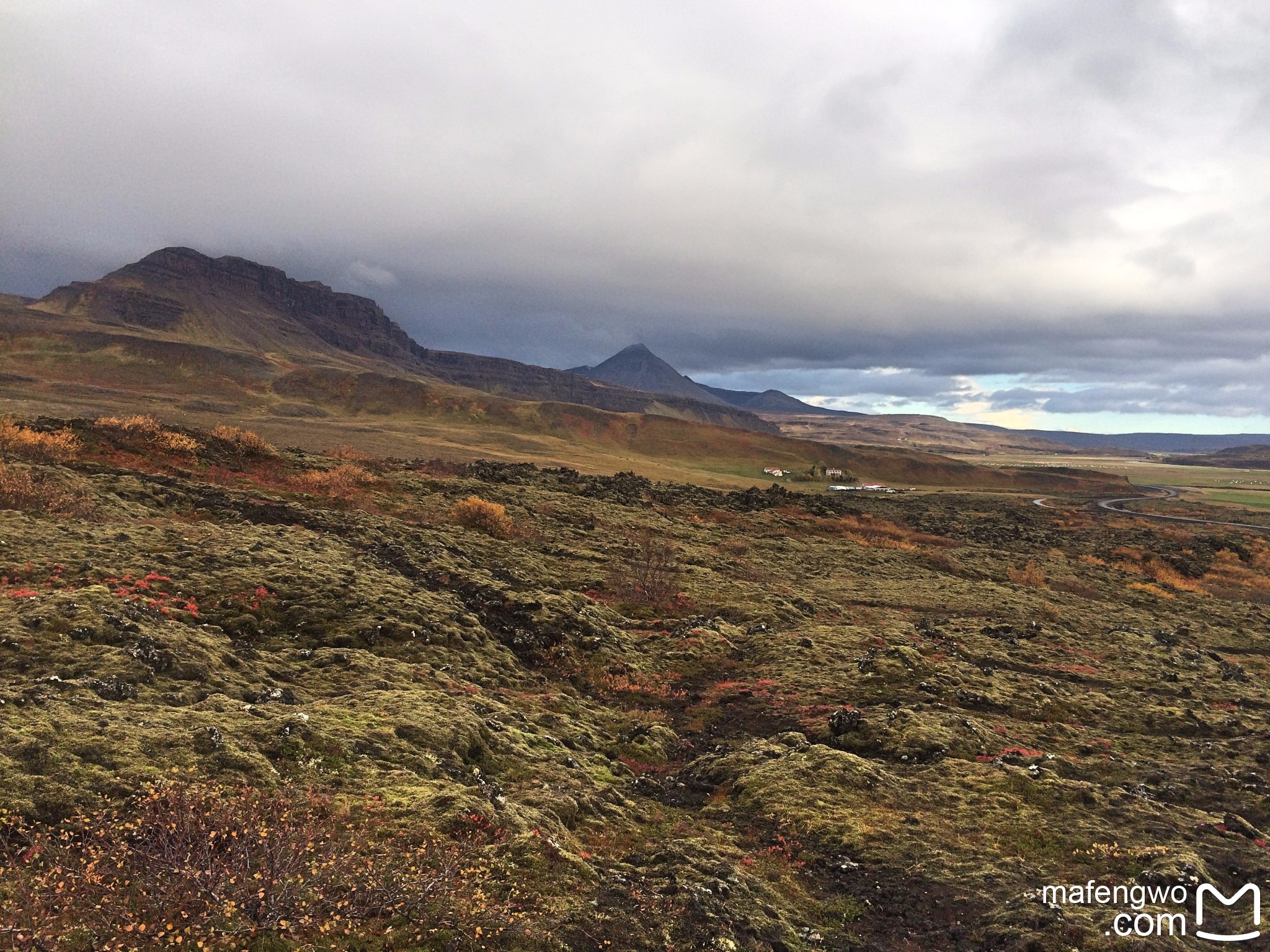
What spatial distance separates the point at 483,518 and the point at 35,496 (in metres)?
19.6

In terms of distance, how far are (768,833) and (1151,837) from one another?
706cm

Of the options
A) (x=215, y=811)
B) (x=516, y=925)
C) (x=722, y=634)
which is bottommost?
(x=722, y=634)

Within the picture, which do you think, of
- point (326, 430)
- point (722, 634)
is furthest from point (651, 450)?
point (722, 634)

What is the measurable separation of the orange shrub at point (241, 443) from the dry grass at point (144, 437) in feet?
8.15

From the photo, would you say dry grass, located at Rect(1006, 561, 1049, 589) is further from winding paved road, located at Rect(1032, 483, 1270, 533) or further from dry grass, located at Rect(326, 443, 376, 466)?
winding paved road, located at Rect(1032, 483, 1270, 533)

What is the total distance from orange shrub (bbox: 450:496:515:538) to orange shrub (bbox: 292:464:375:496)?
676 cm

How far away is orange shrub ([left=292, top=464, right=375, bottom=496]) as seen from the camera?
3666cm

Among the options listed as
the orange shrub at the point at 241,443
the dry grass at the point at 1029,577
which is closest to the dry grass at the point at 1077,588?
the dry grass at the point at 1029,577

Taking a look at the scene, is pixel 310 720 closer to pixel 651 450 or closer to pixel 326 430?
pixel 326 430

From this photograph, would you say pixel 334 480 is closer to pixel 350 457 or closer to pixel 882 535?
pixel 350 457

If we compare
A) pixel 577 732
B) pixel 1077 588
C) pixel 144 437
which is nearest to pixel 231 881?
pixel 577 732

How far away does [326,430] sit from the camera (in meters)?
115

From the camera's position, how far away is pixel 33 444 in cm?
2931

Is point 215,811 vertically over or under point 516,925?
over
